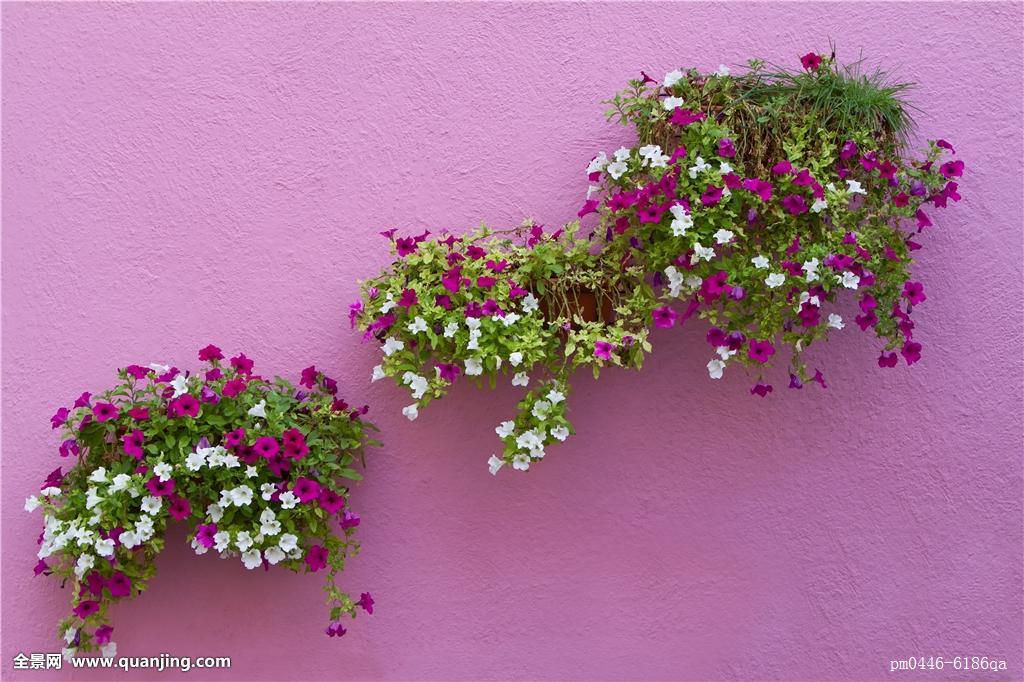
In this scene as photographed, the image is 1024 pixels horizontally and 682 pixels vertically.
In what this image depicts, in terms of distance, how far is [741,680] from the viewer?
8.55 ft

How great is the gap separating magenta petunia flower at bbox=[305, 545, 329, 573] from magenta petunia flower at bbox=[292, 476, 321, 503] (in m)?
0.15

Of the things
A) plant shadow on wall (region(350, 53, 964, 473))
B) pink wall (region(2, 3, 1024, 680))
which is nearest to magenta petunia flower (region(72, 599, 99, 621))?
pink wall (region(2, 3, 1024, 680))

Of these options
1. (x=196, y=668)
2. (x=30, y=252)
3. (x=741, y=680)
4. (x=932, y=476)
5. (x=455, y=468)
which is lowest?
(x=741, y=680)

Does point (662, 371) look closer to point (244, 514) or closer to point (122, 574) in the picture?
point (244, 514)

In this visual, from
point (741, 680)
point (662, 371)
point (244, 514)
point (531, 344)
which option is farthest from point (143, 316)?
point (741, 680)

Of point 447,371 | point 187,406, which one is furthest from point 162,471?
point 447,371

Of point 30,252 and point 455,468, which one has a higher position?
point 30,252

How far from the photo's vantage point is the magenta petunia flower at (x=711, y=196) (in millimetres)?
2266

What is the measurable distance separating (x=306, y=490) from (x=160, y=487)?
0.35m

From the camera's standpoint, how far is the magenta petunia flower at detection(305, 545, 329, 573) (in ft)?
7.89

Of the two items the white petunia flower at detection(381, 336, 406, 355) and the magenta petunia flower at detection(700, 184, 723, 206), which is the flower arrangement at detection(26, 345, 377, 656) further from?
the magenta petunia flower at detection(700, 184, 723, 206)

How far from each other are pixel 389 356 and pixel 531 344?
357mm

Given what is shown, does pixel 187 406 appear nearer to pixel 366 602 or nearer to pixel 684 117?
pixel 366 602

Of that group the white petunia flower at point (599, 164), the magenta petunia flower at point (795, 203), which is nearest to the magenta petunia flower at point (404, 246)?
the white petunia flower at point (599, 164)
